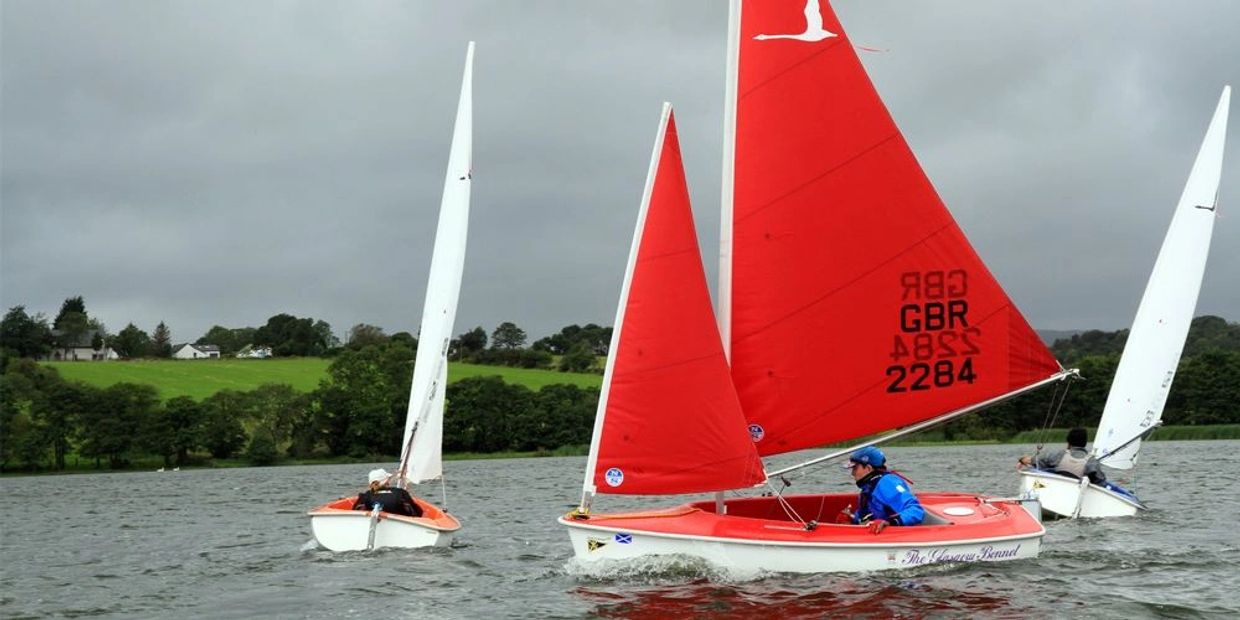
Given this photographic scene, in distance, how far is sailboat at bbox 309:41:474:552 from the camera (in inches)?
825

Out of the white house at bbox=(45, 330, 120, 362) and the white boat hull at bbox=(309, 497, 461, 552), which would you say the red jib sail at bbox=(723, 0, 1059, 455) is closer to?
the white boat hull at bbox=(309, 497, 461, 552)

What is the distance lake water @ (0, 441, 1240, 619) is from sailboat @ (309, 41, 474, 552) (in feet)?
1.14

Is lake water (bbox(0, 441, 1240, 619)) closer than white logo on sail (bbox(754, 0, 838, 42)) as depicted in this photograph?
Yes

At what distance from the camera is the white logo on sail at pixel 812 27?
15.7 meters

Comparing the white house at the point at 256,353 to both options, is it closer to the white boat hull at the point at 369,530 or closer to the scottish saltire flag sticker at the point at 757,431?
the white boat hull at the point at 369,530

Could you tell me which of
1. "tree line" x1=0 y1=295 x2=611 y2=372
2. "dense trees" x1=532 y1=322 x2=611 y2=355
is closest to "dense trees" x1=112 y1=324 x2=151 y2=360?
"tree line" x1=0 y1=295 x2=611 y2=372

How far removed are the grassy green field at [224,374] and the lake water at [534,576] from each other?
6600 centimetres

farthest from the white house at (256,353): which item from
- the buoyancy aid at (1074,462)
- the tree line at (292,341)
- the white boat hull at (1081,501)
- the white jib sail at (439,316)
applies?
the white boat hull at (1081,501)

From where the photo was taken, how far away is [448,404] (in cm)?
9125

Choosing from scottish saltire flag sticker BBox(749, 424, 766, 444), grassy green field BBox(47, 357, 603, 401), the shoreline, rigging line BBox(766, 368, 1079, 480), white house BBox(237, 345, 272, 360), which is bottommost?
the shoreline

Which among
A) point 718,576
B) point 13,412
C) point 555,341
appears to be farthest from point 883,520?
point 555,341

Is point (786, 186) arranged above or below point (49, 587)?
above

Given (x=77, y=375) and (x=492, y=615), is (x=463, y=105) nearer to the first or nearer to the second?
(x=492, y=615)

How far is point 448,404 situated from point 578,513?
77.0 metres
